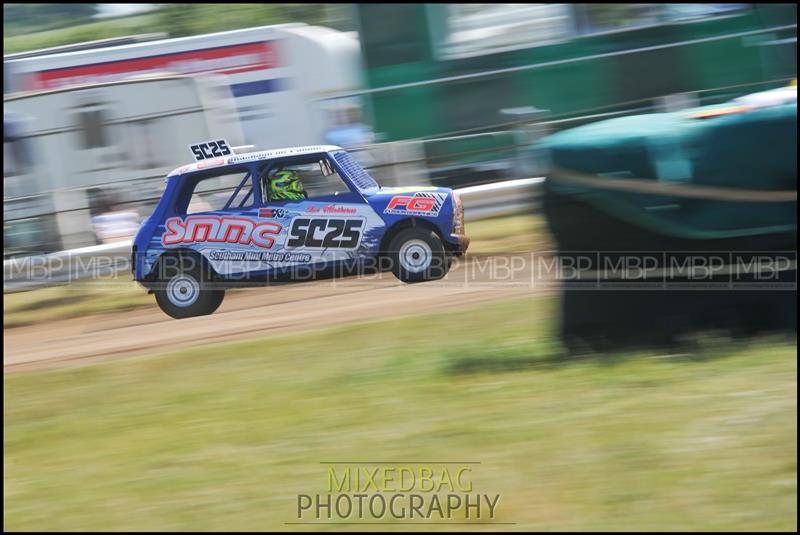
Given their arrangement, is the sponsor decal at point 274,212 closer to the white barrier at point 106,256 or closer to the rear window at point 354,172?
the rear window at point 354,172

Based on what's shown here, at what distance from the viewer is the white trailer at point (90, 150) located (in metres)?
5.47

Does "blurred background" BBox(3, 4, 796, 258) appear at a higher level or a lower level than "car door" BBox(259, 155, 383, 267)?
higher

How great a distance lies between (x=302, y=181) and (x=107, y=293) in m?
1.33

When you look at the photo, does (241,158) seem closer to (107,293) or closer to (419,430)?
(107,293)

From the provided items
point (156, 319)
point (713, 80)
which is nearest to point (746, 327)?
point (156, 319)

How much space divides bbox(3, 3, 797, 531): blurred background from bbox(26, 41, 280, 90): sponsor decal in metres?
3.25

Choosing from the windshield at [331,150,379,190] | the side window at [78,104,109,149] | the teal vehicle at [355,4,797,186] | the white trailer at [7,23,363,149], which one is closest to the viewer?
the windshield at [331,150,379,190]

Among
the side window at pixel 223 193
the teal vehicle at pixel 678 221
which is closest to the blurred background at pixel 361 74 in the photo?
the teal vehicle at pixel 678 221

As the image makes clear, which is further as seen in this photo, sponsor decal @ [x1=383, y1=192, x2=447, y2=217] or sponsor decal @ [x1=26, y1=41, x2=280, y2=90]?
sponsor decal @ [x1=26, y1=41, x2=280, y2=90]

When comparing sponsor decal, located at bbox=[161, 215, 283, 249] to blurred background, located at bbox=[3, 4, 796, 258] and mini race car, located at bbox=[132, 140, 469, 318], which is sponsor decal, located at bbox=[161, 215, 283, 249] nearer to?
mini race car, located at bbox=[132, 140, 469, 318]

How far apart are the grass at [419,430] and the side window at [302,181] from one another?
1263 millimetres

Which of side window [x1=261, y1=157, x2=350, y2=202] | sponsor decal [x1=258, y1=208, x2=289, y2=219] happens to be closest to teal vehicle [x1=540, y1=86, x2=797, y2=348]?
side window [x1=261, y1=157, x2=350, y2=202]

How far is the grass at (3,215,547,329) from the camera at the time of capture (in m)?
5.58

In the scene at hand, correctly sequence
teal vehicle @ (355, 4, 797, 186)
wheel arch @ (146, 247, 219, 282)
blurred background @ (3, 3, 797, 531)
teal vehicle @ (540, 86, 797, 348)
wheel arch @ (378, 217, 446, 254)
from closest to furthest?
blurred background @ (3, 3, 797, 531), wheel arch @ (146, 247, 219, 282), wheel arch @ (378, 217, 446, 254), teal vehicle @ (540, 86, 797, 348), teal vehicle @ (355, 4, 797, 186)
